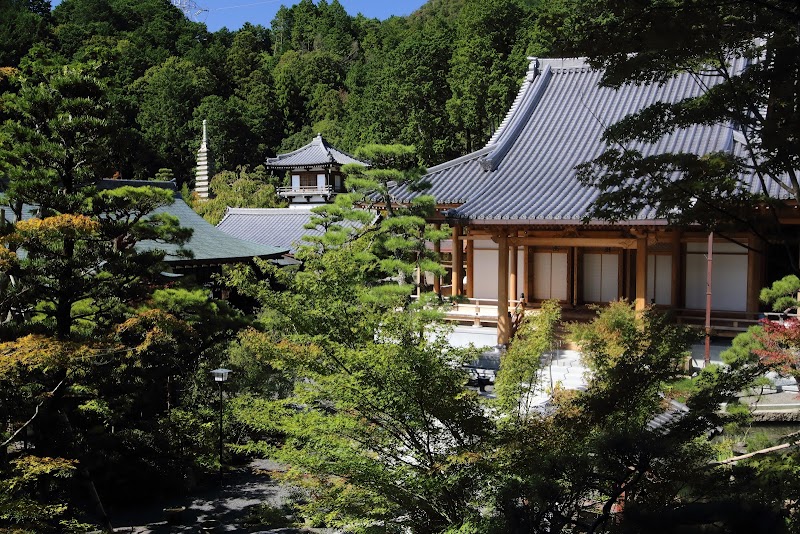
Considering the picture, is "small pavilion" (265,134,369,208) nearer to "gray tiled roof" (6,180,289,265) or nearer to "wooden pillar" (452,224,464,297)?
"gray tiled roof" (6,180,289,265)

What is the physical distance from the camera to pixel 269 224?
95.6 ft

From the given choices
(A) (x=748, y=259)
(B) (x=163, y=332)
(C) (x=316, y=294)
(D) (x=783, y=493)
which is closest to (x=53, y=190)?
(B) (x=163, y=332)

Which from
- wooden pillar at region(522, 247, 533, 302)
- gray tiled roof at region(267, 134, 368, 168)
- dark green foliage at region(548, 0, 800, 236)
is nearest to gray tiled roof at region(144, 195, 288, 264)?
wooden pillar at region(522, 247, 533, 302)

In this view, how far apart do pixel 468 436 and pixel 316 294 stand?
8.14 ft

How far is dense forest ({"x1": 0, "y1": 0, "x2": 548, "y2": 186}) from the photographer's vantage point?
3325 cm

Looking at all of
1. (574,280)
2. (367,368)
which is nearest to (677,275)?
(574,280)

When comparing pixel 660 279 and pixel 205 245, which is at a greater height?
pixel 205 245

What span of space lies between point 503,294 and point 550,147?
3996mm

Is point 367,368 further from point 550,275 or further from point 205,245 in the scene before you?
point 205,245

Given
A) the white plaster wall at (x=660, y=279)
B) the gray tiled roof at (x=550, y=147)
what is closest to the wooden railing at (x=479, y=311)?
the gray tiled roof at (x=550, y=147)

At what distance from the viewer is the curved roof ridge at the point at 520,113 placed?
1561 centimetres

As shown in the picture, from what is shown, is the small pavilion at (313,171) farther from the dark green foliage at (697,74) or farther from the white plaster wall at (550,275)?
the dark green foliage at (697,74)

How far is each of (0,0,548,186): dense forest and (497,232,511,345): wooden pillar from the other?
755cm

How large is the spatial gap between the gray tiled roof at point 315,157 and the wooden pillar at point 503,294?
85.0 ft
